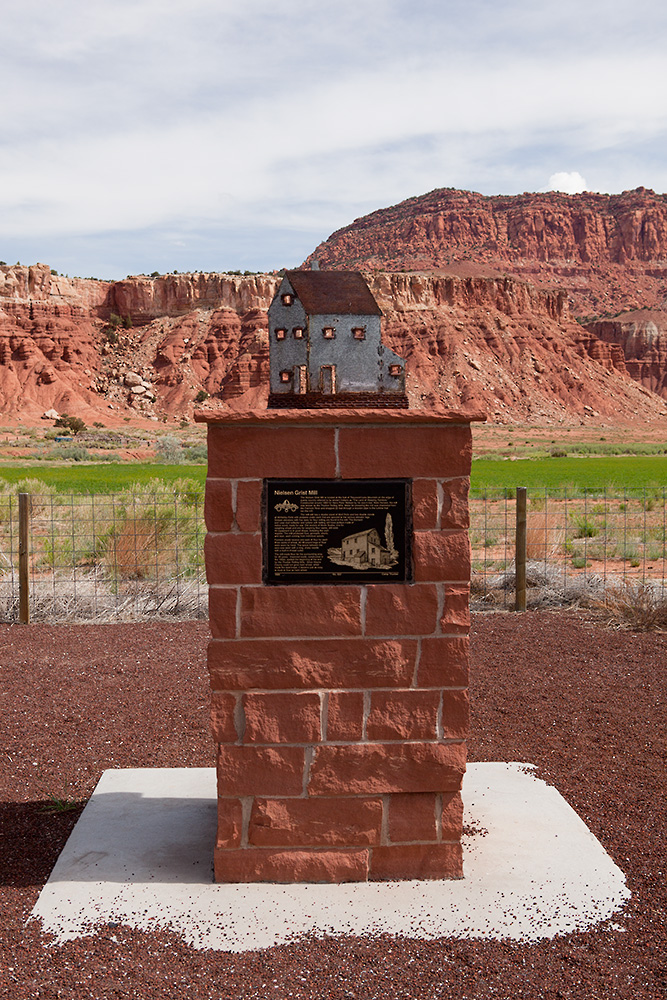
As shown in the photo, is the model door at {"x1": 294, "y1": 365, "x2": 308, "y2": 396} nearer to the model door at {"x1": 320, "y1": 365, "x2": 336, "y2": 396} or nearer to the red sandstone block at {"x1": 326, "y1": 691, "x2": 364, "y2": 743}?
the model door at {"x1": 320, "y1": 365, "x2": 336, "y2": 396}

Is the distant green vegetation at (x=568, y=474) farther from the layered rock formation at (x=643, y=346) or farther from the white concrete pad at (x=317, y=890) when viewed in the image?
the layered rock formation at (x=643, y=346)

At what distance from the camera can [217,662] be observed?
→ 396 centimetres

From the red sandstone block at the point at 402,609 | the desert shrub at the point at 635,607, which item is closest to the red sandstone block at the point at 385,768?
the red sandstone block at the point at 402,609

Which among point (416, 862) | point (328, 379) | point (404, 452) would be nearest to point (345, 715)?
point (416, 862)

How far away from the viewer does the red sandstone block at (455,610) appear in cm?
402

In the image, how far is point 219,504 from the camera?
12.8ft

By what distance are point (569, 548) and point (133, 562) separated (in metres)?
7.65

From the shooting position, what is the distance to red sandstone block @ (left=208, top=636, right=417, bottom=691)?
397cm

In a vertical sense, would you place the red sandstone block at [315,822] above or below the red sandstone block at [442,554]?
below

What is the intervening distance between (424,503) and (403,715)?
1.07 meters

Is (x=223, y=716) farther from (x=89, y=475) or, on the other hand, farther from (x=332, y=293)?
(x=89, y=475)

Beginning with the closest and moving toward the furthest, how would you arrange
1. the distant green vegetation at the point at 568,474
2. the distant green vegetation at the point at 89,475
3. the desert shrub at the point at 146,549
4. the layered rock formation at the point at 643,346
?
the desert shrub at the point at 146,549 < the distant green vegetation at the point at 89,475 < the distant green vegetation at the point at 568,474 < the layered rock formation at the point at 643,346

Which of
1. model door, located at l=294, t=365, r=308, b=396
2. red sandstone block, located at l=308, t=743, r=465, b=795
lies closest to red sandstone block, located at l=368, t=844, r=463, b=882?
red sandstone block, located at l=308, t=743, r=465, b=795

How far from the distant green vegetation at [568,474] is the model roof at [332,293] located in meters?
20.4
